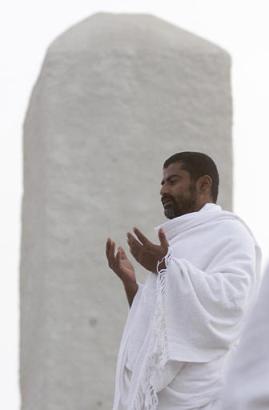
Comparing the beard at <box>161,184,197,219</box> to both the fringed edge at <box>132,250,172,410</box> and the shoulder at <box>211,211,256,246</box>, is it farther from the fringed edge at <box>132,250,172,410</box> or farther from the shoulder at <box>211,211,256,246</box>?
the fringed edge at <box>132,250,172,410</box>

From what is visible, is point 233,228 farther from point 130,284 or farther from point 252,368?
point 252,368

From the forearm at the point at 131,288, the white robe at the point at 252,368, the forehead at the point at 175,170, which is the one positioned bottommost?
the forearm at the point at 131,288

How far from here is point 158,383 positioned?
4078 mm

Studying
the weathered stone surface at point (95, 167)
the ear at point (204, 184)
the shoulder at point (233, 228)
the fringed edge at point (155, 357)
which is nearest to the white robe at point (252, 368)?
the fringed edge at point (155, 357)

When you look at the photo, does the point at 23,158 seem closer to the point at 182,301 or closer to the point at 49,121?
the point at 49,121

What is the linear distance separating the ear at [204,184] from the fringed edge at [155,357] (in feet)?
1.69

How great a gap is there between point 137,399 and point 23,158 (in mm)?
4159

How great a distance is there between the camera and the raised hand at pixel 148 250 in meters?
4.02

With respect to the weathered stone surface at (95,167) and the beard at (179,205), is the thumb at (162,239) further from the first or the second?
the weathered stone surface at (95,167)

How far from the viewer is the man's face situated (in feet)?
14.8

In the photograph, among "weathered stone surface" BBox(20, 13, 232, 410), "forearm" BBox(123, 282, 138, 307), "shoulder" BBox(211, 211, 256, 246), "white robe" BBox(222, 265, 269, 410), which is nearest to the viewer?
"white robe" BBox(222, 265, 269, 410)

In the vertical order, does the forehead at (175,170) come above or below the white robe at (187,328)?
above

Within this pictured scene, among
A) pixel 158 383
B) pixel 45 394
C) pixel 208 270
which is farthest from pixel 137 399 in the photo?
pixel 45 394

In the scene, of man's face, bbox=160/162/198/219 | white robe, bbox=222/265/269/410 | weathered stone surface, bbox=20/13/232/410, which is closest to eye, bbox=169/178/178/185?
man's face, bbox=160/162/198/219
